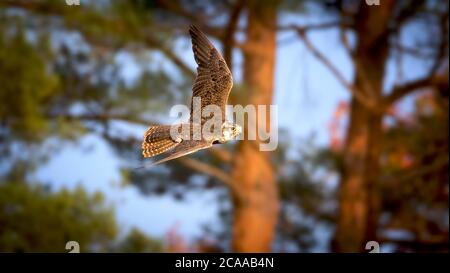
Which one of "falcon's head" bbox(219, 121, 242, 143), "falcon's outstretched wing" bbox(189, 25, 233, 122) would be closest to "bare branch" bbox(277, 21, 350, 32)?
"falcon's outstretched wing" bbox(189, 25, 233, 122)

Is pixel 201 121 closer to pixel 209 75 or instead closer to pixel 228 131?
pixel 228 131

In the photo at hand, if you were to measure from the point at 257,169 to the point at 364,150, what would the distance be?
0.86 metres

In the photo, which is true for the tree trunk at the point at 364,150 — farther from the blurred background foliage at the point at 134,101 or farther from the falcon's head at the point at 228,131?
the falcon's head at the point at 228,131

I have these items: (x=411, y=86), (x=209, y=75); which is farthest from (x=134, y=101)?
(x=209, y=75)

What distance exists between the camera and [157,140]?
720 mm

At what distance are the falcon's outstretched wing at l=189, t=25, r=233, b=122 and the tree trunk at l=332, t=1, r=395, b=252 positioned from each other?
323cm

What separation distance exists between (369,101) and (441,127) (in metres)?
0.57

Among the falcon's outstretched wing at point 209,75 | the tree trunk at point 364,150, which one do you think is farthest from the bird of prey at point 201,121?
the tree trunk at point 364,150

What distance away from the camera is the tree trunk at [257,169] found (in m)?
3.81

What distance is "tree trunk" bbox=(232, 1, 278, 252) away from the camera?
3.81 meters

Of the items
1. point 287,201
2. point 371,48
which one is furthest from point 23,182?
point 371,48

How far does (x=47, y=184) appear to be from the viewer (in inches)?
161
